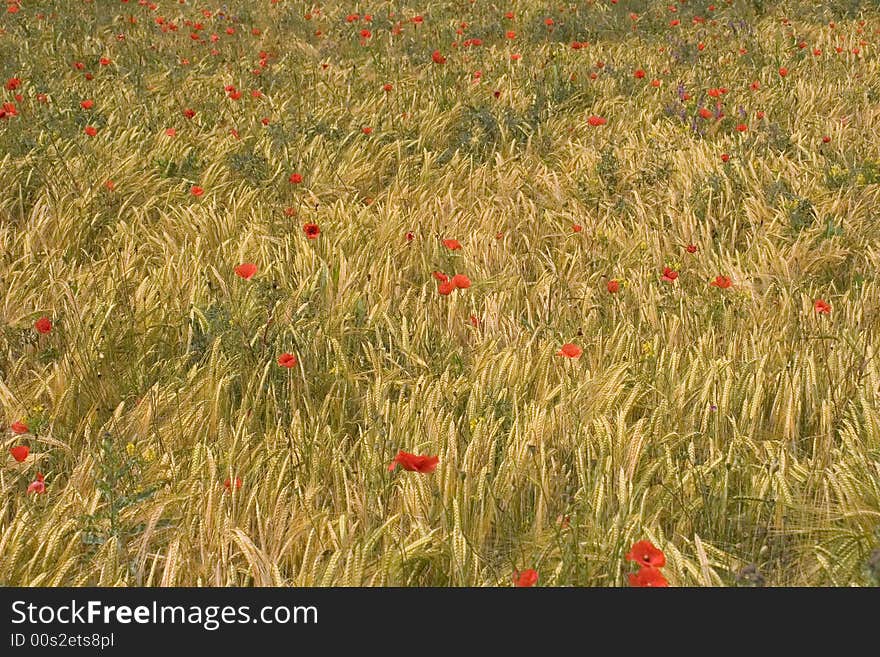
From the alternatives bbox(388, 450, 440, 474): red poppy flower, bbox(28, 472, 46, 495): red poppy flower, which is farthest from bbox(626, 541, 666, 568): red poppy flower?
bbox(28, 472, 46, 495): red poppy flower

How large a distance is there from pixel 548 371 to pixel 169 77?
16.1 feet

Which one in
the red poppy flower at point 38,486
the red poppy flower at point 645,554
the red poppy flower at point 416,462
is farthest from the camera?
the red poppy flower at point 38,486

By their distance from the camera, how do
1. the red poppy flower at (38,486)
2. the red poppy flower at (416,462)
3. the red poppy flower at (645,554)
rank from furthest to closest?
the red poppy flower at (38,486)
the red poppy flower at (416,462)
the red poppy flower at (645,554)

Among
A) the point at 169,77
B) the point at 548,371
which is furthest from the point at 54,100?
the point at 548,371

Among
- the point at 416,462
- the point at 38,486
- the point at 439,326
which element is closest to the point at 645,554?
the point at 416,462

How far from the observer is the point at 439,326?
10.2 feet

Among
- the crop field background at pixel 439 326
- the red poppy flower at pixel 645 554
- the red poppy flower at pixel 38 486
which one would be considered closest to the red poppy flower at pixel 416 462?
the crop field background at pixel 439 326

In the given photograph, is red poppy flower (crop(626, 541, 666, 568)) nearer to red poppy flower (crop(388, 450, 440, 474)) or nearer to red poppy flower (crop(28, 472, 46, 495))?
red poppy flower (crop(388, 450, 440, 474))

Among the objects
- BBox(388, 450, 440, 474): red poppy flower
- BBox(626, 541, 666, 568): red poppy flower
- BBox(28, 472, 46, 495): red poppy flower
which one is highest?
BBox(28, 472, 46, 495): red poppy flower

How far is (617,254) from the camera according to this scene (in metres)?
3.81

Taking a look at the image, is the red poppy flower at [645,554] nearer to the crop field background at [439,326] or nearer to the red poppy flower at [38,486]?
the crop field background at [439,326]

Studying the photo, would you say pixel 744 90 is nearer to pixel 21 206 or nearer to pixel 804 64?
pixel 804 64

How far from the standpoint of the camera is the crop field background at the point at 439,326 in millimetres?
2023

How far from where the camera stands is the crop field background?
202cm
